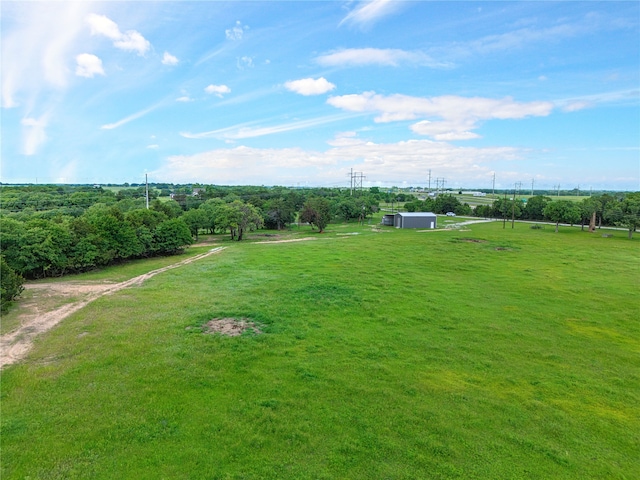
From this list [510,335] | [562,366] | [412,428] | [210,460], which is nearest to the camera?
[210,460]

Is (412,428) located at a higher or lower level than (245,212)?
lower

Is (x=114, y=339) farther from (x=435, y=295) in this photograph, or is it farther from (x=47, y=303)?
(x=435, y=295)

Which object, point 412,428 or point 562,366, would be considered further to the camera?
point 562,366

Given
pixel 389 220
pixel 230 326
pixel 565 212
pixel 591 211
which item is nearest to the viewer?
pixel 230 326

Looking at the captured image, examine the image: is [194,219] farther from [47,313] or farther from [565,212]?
[565,212]

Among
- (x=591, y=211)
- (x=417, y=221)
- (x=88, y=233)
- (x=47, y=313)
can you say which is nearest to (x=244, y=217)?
(x=88, y=233)

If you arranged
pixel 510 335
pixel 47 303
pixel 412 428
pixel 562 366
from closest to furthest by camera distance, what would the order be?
pixel 412 428 → pixel 562 366 → pixel 510 335 → pixel 47 303

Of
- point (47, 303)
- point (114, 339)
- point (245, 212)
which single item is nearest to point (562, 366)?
point (114, 339)
